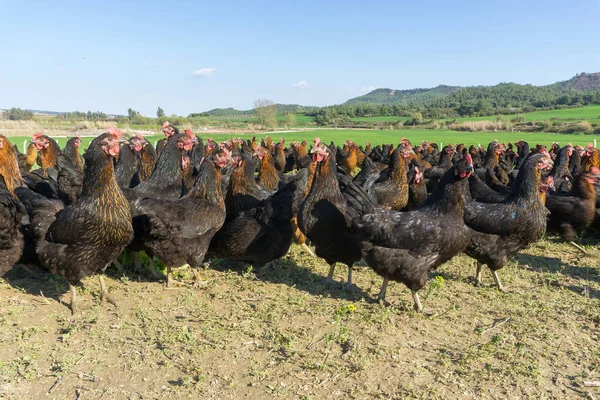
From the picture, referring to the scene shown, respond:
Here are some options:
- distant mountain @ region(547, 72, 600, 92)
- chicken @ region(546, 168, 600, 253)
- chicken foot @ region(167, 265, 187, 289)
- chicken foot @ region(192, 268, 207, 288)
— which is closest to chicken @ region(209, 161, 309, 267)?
chicken foot @ region(192, 268, 207, 288)

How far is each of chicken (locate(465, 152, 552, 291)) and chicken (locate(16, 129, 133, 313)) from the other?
4.25 meters

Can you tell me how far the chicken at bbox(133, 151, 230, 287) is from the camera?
4602 mm

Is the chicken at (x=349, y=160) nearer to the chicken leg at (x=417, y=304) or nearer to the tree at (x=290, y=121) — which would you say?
the chicken leg at (x=417, y=304)

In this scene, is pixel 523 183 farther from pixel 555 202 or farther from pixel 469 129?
pixel 469 129

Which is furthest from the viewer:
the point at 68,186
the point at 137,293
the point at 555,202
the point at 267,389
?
the point at 555,202

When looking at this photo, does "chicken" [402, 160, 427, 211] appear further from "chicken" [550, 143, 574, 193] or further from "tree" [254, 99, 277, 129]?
"tree" [254, 99, 277, 129]

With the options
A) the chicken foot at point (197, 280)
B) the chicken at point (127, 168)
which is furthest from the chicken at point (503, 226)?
the chicken at point (127, 168)

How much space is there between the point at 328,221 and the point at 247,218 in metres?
1.19

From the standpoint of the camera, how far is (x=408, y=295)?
4977 millimetres

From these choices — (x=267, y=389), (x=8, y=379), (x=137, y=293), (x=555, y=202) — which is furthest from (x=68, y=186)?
(x=555, y=202)

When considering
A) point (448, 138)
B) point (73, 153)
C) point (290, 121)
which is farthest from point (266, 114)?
point (73, 153)

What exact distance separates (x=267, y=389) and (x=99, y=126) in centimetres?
4667

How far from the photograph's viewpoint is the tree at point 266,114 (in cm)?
6644

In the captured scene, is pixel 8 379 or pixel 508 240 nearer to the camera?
pixel 8 379
